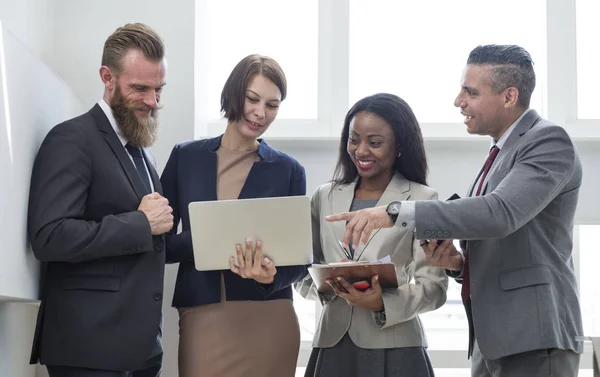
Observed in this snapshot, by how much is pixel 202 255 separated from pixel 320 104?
1.88 m

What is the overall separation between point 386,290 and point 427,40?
2.06 meters

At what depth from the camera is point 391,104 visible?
321 cm

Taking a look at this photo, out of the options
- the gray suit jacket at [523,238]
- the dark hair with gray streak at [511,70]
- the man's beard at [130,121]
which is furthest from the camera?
the dark hair with gray streak at [511,70]

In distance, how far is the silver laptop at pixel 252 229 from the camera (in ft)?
8.89

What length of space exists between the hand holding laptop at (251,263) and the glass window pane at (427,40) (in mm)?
1988

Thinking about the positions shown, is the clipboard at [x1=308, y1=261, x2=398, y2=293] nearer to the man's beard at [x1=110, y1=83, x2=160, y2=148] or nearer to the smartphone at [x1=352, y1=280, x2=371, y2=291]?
the smartphone at [x1=352, y1=280, x2=371, y2=291]

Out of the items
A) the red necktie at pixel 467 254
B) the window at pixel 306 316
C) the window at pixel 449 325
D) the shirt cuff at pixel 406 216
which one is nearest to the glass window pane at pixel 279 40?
the window at pixel 306 316

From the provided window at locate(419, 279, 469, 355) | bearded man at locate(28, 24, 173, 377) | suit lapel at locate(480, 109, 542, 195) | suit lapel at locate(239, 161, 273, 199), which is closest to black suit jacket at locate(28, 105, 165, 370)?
bearded man at locate(28, 24, 173, 377)

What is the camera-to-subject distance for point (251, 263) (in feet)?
9.11

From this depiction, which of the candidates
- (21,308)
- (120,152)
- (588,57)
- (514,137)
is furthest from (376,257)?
(588,57)

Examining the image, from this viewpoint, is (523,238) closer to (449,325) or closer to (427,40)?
(449,325)

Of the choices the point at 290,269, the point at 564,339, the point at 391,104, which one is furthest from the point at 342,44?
the point at 564,339

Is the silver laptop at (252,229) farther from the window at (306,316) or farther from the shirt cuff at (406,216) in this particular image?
the window at (306,316)

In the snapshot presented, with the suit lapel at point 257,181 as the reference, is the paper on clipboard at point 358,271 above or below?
below
